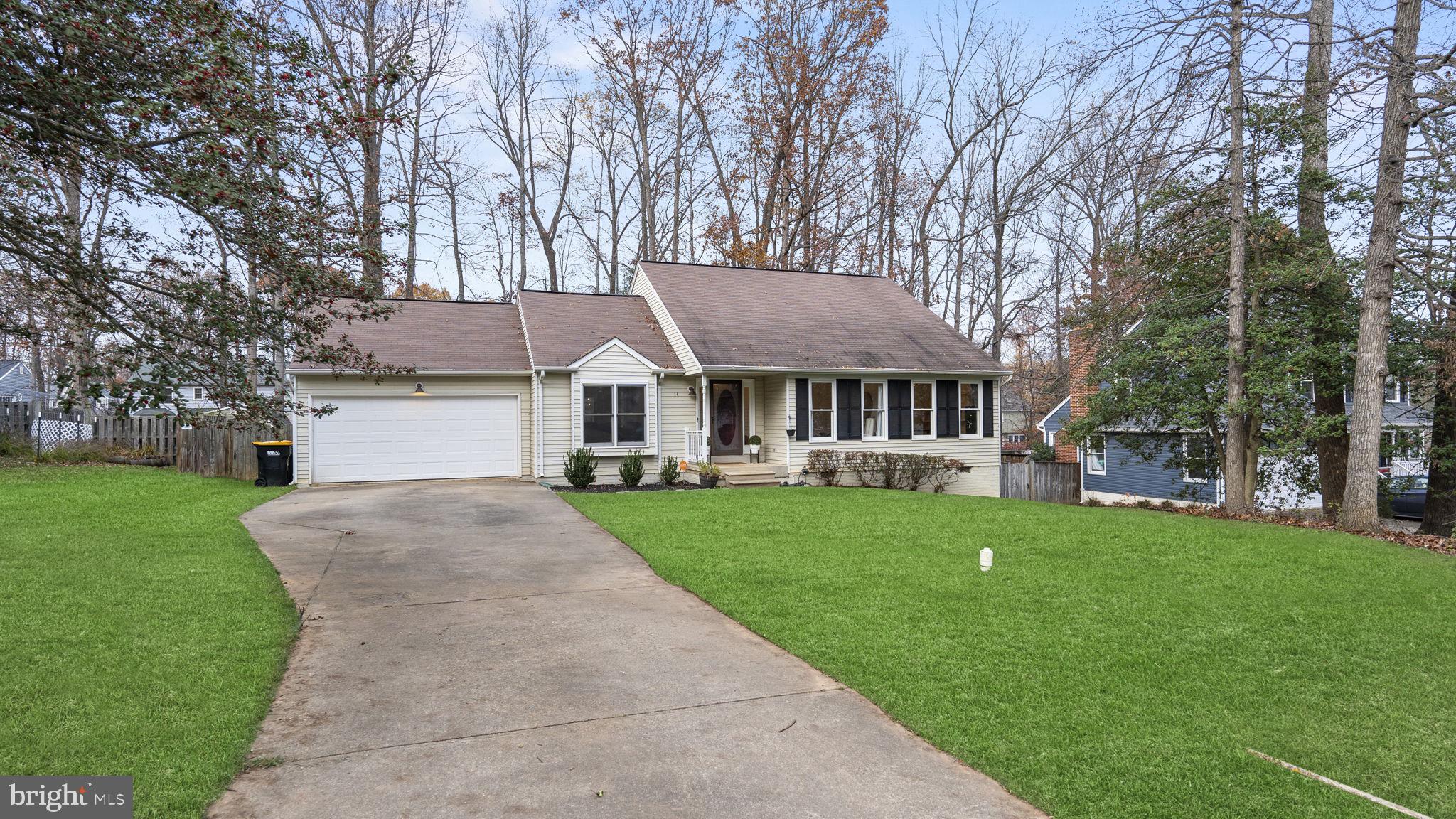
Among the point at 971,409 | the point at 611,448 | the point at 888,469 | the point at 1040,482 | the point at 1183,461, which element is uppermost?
the point at 971,409

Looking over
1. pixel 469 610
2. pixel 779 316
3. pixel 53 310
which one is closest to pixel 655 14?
pixel 779 316

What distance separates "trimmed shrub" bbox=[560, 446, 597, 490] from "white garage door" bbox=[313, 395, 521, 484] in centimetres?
197

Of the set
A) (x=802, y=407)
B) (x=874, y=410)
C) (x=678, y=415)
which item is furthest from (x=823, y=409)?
(x=678, y=415)

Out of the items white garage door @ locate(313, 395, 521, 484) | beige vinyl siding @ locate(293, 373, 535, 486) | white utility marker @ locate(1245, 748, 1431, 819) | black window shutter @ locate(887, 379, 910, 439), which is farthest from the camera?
black window shutter @ locate(887, 379, 910, 439)

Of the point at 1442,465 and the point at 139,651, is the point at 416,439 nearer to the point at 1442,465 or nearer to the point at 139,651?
the point at 139,651

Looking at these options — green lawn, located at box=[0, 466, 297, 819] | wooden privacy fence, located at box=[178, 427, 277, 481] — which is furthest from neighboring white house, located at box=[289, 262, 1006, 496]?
green lawn, located at box=[0, 466, 297, 819]

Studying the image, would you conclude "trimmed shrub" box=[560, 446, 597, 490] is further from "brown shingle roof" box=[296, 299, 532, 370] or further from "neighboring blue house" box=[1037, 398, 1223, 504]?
"neighboring blue house" box=[1037, 398, 1223, 504]

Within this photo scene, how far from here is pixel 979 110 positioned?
27.2 metres

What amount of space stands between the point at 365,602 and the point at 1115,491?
24121mm

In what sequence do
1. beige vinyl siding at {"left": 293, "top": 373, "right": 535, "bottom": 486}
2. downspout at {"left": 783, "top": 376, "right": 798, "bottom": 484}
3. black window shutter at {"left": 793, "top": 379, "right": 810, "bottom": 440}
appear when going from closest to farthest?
beige vinyl siding at {"left": 293, "top": 373, "right": 535, "bottom": 486}
downspout at {"left": 783, "top": 376, "right": 798, "bottom": 484}
black window shutter at {"left": 793, "top": 379, "right": 810, "bottom": 440}

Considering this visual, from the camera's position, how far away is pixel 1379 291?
10.6 metres

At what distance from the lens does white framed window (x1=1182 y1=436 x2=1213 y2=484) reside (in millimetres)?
15016

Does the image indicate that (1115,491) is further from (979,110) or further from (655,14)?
(655,14)

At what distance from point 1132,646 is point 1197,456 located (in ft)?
38.9
